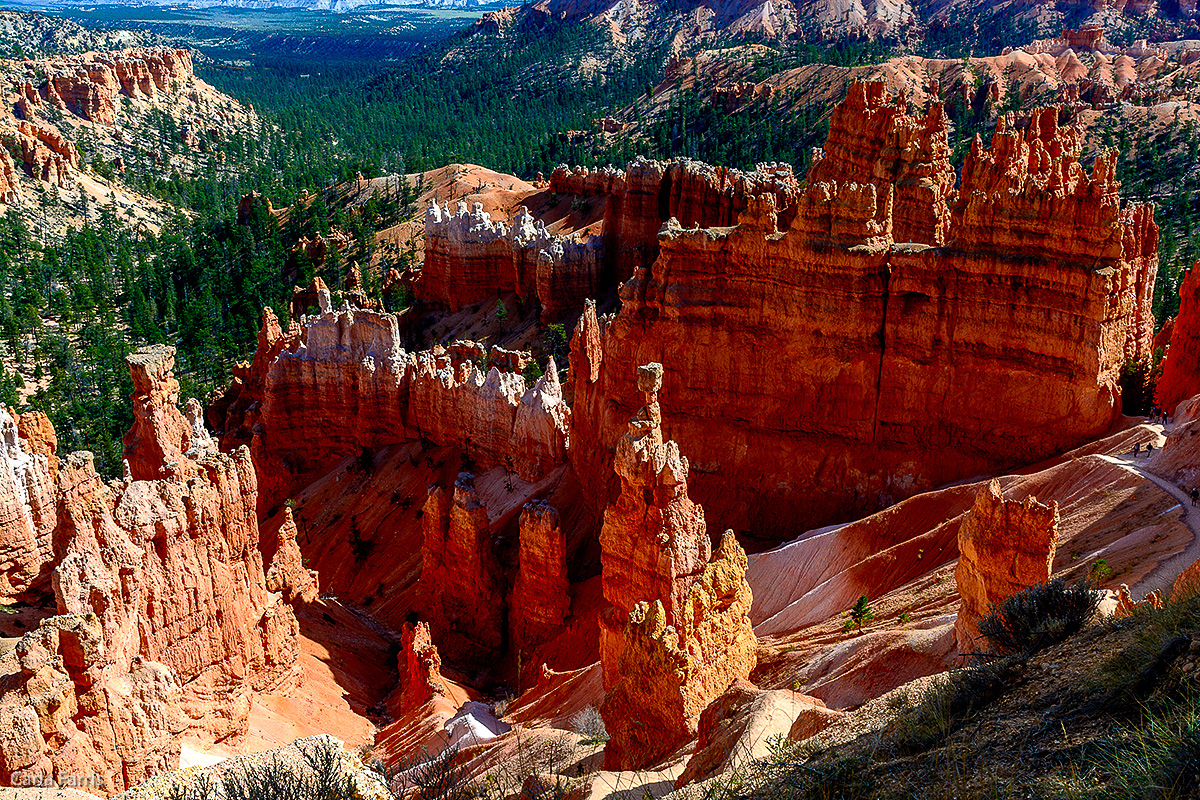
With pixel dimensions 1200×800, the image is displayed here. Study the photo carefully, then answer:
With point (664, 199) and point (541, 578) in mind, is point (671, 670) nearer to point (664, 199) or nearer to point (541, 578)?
point (541, 578)

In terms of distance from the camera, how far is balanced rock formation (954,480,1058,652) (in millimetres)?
16094

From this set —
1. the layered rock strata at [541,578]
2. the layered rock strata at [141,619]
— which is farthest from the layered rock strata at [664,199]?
the layered rock strata at [141,619]

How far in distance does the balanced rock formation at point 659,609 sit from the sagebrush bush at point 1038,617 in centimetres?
456

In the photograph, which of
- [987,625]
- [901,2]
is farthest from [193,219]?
[901,2]

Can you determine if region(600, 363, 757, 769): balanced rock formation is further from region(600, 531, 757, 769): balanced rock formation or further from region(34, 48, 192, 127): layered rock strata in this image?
region(34, 48, 192, 127): layered rock strata

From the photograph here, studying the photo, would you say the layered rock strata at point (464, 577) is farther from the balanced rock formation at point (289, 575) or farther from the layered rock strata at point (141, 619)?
the layered rock strata at point (141, 619)

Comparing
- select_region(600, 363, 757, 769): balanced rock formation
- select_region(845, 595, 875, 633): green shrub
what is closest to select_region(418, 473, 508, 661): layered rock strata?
select_region(600, 363, 757, 769): balanced rock formation

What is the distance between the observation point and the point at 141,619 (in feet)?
64.7

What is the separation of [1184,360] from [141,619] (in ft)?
91.4

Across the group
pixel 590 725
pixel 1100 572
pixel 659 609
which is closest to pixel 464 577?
pixel 590 725

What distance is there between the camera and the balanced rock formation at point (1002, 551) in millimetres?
16094

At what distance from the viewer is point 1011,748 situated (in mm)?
8648

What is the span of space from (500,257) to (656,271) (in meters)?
32.8

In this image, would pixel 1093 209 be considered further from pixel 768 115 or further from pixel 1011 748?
pixel 768 115
